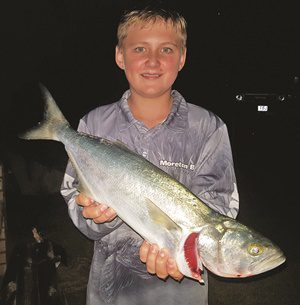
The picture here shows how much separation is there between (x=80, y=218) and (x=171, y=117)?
0.99m

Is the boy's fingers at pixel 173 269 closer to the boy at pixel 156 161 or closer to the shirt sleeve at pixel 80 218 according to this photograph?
the boy at pixel 156 161

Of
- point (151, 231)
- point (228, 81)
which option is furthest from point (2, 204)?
point (228, 81)

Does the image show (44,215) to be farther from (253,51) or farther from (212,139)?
(253,51)

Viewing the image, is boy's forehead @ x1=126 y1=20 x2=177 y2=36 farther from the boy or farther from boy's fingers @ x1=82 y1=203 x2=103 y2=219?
boy's fingers @ x1=82 y1=203 x2=103 y2=219

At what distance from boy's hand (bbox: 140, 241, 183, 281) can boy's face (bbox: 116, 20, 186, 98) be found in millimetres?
1103

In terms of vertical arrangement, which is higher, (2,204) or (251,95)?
(2,204)

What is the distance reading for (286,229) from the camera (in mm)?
5555

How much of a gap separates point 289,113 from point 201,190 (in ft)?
35.2

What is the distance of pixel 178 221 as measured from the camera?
5.99ft

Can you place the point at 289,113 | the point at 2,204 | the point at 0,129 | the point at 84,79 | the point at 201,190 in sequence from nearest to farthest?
the point at 201,190 < the point at 2,204 < the point at 0,129 < the point at 289,113 < the point at 84,79

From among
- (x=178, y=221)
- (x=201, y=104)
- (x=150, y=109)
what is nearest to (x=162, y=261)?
(x=178, y=221)

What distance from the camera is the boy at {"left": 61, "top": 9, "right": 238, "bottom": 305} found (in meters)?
2.22

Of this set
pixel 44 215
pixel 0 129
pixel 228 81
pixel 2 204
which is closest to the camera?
pixel 2 204

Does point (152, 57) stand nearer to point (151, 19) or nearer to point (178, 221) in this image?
point (151, 19)
